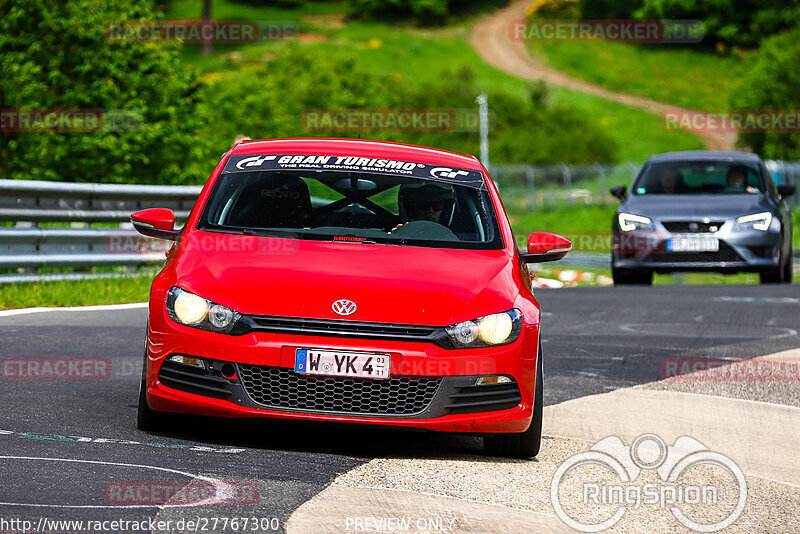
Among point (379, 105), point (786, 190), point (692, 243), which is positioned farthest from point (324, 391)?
point (379, 105)

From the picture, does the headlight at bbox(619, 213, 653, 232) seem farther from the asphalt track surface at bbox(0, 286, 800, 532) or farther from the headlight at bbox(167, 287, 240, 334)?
the headlight at bbox(167, 287, 240, 334)

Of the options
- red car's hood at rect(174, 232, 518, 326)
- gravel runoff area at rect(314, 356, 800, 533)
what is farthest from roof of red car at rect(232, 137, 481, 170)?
gravel runoff area at rect(314, 356, 800, 533)

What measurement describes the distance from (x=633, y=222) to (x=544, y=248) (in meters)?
9.22

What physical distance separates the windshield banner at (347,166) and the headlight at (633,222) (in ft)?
29.0

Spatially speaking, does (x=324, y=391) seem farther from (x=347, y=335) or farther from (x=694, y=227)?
(x=694, y=227)

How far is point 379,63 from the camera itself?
99312 mm

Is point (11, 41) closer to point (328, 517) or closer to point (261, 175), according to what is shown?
point (261, 175)

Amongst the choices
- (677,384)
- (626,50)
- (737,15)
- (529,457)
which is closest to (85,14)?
(677,384)

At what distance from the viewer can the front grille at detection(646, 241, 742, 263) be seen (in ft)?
54.3

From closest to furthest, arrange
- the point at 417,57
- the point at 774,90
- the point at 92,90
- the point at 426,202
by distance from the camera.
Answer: the point at 426,202 → the point at 92,90 → the point at 774,90 → the point at 417,57

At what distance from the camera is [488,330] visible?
6.70 m

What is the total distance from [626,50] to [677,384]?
94664 mm

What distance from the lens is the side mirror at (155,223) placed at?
25.5 feet

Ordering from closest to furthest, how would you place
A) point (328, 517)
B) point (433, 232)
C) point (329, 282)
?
point (328, 517) → point (329, 282) → point (433, 232)
